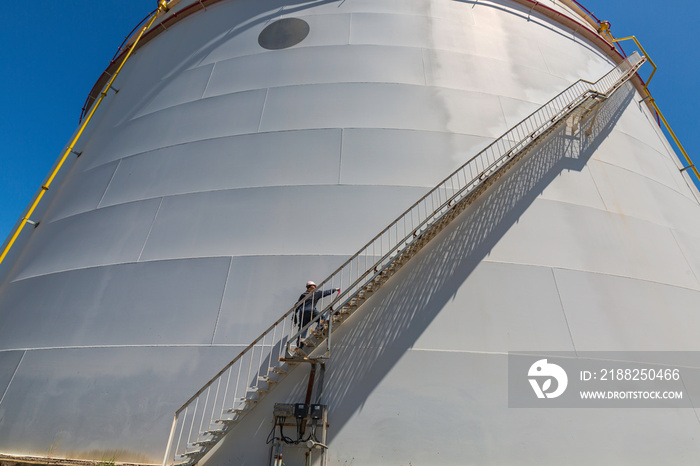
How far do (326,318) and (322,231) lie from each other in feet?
5.67

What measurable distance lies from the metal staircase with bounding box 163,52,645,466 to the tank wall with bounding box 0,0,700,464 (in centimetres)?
26

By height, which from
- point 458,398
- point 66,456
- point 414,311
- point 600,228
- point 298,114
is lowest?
point 66,456

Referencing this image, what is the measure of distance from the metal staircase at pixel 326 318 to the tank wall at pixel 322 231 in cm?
26

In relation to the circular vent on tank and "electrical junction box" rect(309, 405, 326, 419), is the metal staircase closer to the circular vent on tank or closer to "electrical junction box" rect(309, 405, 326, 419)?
"electrical junction box" rect(309, 405, 326, 419)

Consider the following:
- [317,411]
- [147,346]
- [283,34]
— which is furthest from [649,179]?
[147,346]

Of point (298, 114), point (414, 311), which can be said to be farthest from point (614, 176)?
point (298, 114)

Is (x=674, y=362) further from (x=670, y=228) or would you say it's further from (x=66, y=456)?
(x=66, y=456)

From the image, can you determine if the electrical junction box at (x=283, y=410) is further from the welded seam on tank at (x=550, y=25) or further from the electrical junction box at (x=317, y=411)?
the welded seam on tank at (x=550, y=25)

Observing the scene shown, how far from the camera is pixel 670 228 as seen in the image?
7992 mm

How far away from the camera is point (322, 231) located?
6625 millimetres

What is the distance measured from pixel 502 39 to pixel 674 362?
8.91m

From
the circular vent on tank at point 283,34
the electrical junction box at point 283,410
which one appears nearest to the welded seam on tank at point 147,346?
the electrical junction box at point 283,410

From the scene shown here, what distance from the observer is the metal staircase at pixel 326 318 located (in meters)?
5.21

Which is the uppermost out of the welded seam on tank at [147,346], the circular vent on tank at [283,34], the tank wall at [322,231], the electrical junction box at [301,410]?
the circular vent on tank at [283,34]
